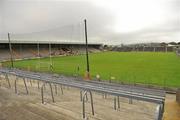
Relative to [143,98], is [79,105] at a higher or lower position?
lower

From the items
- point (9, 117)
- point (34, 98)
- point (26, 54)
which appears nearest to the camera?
point (9, 117)

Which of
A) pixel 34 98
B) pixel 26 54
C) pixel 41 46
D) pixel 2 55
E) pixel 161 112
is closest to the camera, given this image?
pixel 161 112

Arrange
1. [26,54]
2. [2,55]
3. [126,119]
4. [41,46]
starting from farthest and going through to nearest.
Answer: [41,46] < [26,54] < [2,55] < [126,119]

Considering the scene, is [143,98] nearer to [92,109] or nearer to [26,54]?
[92,109]

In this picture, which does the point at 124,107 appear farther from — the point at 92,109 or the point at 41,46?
the point at 41,46

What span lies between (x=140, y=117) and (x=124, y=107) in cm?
137

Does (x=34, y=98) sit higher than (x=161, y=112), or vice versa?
(x=161, y=112)

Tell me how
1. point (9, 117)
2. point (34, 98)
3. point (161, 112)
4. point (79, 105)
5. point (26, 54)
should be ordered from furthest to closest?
point (26, 54) → point (34, 98) → point (79, 105) → point (9, 117) → point (161, 112)

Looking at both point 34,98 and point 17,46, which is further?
point 17,46

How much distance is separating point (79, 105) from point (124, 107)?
1364mm

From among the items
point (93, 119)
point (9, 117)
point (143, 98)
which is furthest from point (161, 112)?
point (9, 117)

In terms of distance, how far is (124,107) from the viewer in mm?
7371

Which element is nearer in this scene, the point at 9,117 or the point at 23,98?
the point at 9,117

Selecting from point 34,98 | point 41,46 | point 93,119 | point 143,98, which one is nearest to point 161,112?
point 143,98
